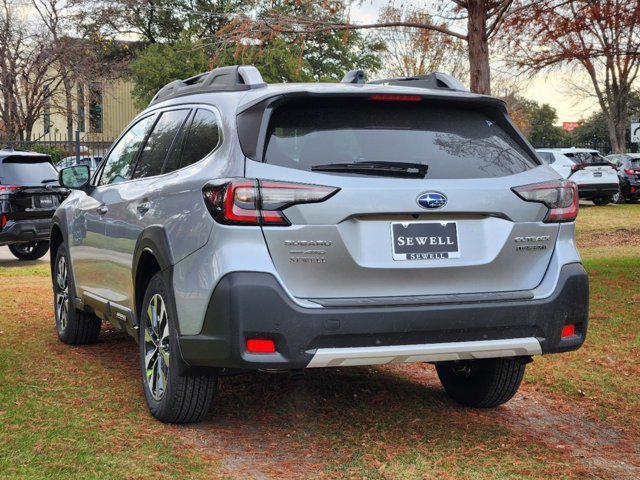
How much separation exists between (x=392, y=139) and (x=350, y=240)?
24.1 inches

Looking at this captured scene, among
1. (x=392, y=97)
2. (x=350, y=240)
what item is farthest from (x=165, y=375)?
(x=392, y=97)

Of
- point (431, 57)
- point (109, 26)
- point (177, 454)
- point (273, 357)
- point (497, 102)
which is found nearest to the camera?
point (273, 357)

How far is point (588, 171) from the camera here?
29.1 meters

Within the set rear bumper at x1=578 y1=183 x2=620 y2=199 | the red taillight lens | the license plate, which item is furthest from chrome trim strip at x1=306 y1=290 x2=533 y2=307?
rear bumper at x1=578 y1=183 x2=620 y2=199

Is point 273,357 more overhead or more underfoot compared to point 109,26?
more underfoot

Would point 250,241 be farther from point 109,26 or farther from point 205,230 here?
point 109,26

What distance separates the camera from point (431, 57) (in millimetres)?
37906

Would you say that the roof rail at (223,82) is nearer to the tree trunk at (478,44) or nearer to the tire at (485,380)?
the tire at (485,380)

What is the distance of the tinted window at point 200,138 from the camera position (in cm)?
487

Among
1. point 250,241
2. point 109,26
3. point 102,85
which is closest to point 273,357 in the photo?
point 250,241

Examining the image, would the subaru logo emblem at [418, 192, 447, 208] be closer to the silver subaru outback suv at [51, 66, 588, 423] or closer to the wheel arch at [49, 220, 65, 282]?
the silver subaru outback suv at [51, 66, 588, 423]

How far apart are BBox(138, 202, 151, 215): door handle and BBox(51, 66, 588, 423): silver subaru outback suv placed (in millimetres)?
143

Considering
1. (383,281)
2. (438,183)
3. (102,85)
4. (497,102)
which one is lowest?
(383,281)

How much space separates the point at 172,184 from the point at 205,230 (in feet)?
2.37
